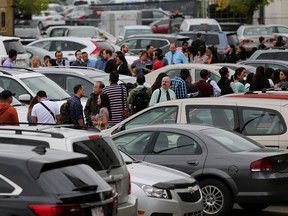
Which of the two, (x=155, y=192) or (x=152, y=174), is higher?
(x=152, y=174)

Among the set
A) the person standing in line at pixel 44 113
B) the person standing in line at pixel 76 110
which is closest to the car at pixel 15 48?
the person standing in line at pixel 76 110

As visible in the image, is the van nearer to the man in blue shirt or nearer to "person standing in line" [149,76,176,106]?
the man in blue shirt

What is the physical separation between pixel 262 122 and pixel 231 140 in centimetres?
133

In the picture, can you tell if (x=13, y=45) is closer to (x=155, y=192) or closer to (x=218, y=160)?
(x=218, y=160)

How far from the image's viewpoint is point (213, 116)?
16.4m

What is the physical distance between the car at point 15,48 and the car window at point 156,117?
38.6ft

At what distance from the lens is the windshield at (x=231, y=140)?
14.6 meters

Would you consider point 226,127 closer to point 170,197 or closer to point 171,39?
point 170,197

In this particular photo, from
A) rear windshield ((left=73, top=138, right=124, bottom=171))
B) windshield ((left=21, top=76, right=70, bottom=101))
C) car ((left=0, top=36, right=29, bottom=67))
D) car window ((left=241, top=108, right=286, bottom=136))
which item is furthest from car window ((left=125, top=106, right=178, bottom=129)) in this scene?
car ((left=0, top=36, right=29, bottom=67))

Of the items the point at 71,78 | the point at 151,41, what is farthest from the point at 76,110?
the point at 151,41

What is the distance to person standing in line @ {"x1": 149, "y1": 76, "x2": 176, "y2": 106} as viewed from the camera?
1956 centimetres

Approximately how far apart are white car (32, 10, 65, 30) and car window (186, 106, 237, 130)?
45181 mm

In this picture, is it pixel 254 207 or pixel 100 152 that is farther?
pixel 254 207

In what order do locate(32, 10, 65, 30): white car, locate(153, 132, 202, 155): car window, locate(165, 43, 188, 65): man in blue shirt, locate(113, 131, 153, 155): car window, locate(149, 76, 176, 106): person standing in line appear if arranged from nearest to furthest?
locate(153, 132, 202, 155): car window
locate(113, 131, 153, 155): car window
locate(149, 76, 176, 106): person standing in line
locate(165, 43, 188, 65): man in blue shirt
locate(32, 10, 65, 30): white car
